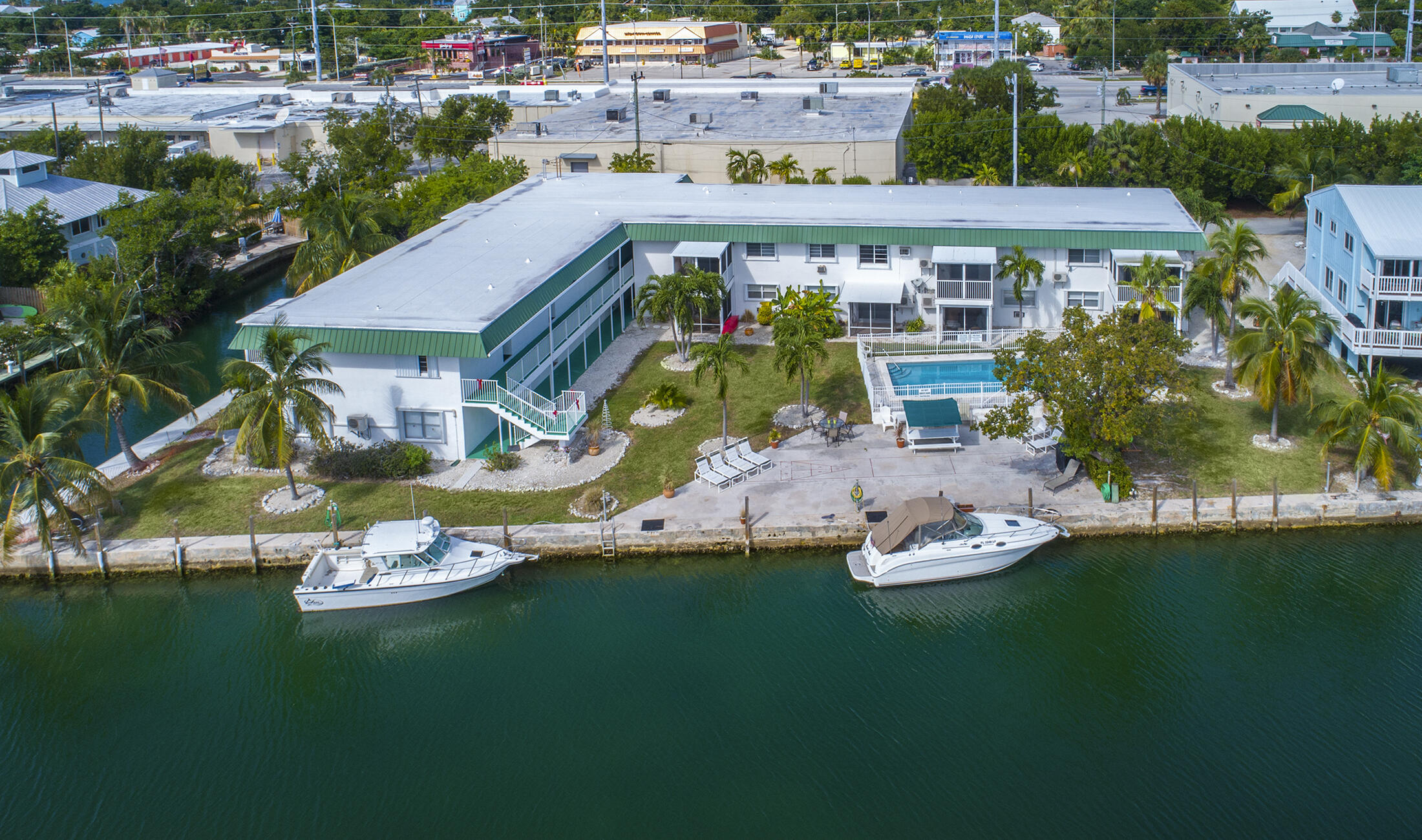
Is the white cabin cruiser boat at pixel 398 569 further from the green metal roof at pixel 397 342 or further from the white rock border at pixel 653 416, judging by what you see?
the white rock border at pixel 653 416

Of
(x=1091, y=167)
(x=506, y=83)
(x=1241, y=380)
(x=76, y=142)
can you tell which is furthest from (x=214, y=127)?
(x=1241, y=380)

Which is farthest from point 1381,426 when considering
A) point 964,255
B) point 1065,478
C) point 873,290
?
point 873,290

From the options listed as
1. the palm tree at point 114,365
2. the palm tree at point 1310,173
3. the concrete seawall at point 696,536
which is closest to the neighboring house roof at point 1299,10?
the palm tree at point 1310,173

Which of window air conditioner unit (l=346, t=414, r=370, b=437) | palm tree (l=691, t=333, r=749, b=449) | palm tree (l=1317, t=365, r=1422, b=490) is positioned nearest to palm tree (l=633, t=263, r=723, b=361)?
palm tree (l=691, t=333, r=749, b=449)

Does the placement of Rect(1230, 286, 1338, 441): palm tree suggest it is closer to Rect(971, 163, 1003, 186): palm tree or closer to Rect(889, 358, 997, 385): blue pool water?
Rect(889, 358, 997, 385): blue pool water

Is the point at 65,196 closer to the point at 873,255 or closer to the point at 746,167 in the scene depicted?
the point at 746,167

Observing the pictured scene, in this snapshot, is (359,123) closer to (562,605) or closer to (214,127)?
(214,127)
